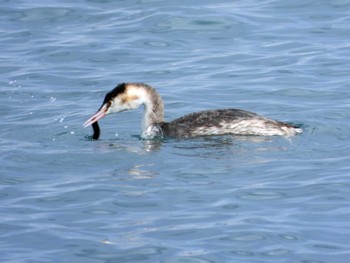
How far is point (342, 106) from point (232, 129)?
1.58 meters

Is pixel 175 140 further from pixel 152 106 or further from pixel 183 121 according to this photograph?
pixel 152 106

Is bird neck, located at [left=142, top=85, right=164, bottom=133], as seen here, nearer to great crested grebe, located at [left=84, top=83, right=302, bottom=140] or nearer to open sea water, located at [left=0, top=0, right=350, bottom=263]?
great crested grebe, located at [left=84, top=83, right=302, bottom=140]

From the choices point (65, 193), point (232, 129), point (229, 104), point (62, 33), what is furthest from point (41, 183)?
point (62, 33)

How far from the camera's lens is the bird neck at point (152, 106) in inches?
529

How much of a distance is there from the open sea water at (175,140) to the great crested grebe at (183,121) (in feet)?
0.44

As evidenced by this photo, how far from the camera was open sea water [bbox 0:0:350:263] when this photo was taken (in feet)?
30.9

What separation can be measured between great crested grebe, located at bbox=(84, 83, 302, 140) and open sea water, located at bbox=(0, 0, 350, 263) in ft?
0.44

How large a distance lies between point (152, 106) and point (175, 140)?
756mm

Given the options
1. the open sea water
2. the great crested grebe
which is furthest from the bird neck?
the open sea water

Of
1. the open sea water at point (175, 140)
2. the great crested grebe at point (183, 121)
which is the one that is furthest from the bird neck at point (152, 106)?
the open sea water at point (175, 140)

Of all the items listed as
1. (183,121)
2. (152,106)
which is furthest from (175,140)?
(152,106)

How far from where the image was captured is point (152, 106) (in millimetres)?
13484

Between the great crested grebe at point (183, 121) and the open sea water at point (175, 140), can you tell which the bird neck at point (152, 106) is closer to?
the great crested grebe at point (183, 121)

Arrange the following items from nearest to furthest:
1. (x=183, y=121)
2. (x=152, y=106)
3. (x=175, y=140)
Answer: (x=175, y=140) < (x=183, y=121) < (x=152, y=106)
